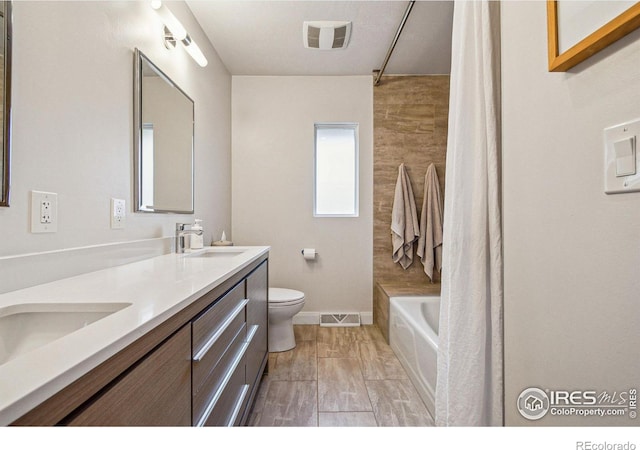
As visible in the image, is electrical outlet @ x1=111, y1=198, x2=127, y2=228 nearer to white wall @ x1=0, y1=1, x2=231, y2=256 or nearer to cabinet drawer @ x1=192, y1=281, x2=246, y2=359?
white wall @ x1=0, y1=1, x2=231, y2=256

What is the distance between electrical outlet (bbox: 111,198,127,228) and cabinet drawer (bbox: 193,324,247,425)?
0.69 m

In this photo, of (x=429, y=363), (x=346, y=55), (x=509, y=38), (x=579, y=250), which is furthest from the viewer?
(x=346, y=55)

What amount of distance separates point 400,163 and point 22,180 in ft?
8.72

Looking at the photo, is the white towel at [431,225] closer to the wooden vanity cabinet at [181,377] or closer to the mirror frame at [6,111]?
the wooden vanity cabinet at [181,377]

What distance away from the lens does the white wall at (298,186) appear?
290cm

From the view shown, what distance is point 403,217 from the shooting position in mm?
2803

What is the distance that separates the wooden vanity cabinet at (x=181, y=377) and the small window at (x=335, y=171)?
5.52 ft

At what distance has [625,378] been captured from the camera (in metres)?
0.51

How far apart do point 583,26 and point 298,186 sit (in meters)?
2.47

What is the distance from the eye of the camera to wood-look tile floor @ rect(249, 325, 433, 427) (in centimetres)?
151

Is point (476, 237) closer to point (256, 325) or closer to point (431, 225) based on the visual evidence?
point (256, 325)
